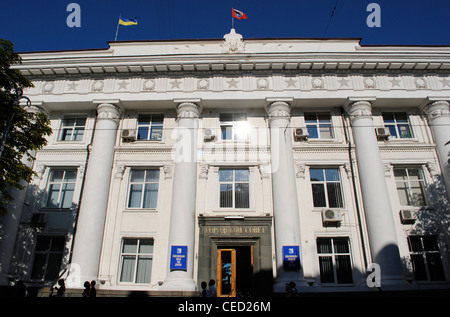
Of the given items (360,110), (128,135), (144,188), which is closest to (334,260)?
(360,110)

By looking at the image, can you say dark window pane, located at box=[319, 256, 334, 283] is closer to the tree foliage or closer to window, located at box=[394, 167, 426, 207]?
window, located at box=[394, 167, 426, 207]

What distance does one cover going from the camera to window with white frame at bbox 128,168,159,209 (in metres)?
16.6

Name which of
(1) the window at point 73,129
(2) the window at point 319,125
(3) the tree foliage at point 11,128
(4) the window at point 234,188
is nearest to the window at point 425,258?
(2) the window at point 319,125

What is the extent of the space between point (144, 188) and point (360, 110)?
41.7ft

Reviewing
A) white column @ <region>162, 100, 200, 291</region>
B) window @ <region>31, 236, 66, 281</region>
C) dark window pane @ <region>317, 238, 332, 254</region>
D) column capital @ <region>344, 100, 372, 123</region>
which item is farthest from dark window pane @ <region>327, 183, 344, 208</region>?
window @ <region>31, 236, 66, 281</region>

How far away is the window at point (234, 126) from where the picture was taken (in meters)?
17.8

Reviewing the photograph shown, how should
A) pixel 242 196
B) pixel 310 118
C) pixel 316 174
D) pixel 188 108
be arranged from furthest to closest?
pixel 310 118, pixel 188 108, pixel 316 174, pixel 242 196

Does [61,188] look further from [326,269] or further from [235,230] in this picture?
[326,269]

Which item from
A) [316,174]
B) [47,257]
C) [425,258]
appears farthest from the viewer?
[316,174]

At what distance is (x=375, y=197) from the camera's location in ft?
49.9

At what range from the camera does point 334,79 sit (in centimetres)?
1791

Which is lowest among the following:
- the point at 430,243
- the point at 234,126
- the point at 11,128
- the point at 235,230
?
the point at 430,243

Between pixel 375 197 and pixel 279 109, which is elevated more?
pixel 279 109
